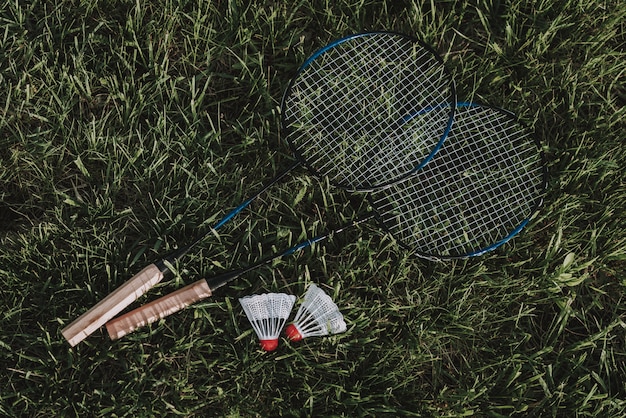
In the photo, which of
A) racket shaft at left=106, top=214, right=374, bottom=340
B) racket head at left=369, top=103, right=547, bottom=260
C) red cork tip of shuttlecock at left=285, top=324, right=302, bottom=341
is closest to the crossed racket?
racket head at left=369, top=103, right=547, bottom=260

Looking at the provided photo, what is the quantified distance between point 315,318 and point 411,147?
783 mm

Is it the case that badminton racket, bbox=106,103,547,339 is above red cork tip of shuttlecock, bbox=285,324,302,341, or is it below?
above

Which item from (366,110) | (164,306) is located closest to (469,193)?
(366,110)

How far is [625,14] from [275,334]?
2022 mm

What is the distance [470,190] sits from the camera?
266cm

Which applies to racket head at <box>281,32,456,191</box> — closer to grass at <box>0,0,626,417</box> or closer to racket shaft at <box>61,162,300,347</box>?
grass at <box>0,0,626,417</box>

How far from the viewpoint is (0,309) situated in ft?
7.95

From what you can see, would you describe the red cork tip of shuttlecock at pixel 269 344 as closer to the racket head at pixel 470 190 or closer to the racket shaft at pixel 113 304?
the racket shaft at pixel 113 304

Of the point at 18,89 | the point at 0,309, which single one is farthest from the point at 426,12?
the point at 0,309

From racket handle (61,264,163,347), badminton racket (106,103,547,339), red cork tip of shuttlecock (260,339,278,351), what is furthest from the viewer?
badminton racket (106,103,547,339)

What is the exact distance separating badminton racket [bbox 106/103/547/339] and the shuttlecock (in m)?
0.20

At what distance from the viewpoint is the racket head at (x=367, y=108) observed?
2.63m

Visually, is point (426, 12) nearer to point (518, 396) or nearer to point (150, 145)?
point (150, 145)

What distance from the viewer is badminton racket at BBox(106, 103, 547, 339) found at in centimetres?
259
